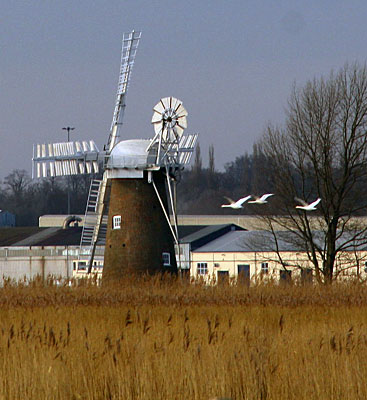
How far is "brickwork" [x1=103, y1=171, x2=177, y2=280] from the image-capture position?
37.8 meters

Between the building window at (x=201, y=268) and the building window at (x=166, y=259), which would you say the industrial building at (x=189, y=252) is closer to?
the building window at (x=201, y=268)

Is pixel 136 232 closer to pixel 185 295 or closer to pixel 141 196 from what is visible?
pixel 141 196

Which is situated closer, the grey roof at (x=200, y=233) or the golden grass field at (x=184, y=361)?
the golden grass field at (x=184, y=361)

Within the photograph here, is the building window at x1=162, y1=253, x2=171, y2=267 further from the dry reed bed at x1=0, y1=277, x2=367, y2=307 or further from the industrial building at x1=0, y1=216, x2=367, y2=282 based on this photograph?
the industrial building at x1=0, y1=216, x2=367, y2=282

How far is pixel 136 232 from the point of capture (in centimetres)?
3800

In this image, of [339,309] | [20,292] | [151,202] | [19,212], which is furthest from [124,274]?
[19,212]

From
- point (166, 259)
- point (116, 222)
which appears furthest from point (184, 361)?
point (116, 222)

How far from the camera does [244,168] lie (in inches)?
5477

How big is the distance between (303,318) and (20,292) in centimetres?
923

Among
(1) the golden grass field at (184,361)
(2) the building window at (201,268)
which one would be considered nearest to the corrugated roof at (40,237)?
(2) the building window at (201,268)

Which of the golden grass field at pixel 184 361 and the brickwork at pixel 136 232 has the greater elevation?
the brickwork at pixel 136 232

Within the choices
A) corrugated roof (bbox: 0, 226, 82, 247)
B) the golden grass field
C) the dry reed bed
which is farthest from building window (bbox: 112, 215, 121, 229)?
corrugated roof (bbox: 0, 226, 82, 247)

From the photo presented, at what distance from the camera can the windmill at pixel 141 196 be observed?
38000mm

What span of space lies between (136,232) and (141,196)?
1494 mm
